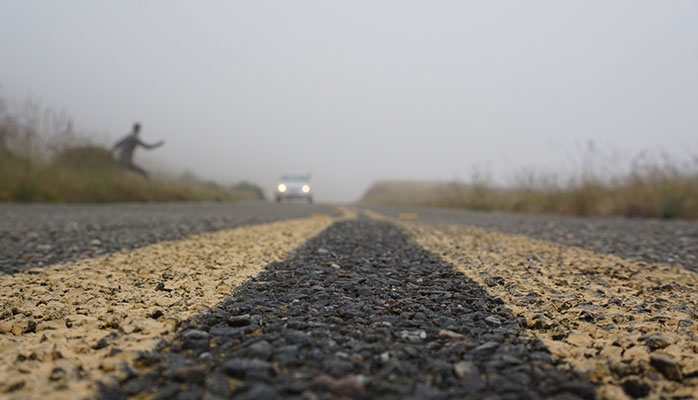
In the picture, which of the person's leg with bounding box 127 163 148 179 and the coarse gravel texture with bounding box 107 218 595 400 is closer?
the coarse gravel texture with bounding box 107 218 595 400

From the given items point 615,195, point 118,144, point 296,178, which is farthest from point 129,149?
point 615,195

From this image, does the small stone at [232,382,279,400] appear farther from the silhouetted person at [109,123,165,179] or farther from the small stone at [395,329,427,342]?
Result: the silhouetted person at [109,123,165,179]

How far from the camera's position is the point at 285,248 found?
2.90 m

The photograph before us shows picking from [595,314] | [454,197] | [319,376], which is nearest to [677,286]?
[595,314]

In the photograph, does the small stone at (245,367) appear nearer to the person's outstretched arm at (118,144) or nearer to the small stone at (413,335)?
the small stone at (413,335)

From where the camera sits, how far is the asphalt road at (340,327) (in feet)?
3.04

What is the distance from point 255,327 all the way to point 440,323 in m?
0.53

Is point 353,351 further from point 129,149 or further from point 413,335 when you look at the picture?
point 129,149

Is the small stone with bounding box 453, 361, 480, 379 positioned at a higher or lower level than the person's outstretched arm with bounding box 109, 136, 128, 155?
lower

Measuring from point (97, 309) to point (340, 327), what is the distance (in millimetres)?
767

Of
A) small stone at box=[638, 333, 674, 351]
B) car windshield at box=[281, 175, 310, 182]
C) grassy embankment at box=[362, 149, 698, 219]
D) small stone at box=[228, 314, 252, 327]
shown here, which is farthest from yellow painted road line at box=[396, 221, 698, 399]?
car windshield at box=[281, 175, 310, 182]

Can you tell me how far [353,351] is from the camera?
3.55 ft

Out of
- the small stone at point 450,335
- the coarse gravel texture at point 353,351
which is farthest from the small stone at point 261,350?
the small stone at point 450,335

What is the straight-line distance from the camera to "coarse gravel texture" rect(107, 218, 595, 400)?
90 centimetres
